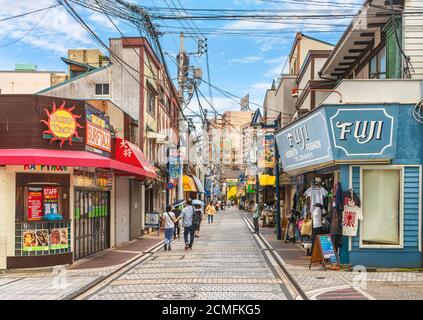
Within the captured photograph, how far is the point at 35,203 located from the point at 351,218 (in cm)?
872

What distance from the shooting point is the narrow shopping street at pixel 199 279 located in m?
10.9

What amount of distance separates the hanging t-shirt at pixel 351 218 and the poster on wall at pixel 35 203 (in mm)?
8418

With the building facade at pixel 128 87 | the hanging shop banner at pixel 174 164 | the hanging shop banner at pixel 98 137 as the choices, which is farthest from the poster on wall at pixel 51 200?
the hanging shop banner at pixel 174 164

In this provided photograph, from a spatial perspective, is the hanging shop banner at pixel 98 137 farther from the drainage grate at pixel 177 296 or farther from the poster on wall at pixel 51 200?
the drainage grate at pixel 177 296

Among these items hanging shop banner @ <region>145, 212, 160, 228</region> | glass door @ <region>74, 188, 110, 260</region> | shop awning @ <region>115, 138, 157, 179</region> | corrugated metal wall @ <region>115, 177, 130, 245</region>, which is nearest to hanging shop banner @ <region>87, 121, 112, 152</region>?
shop awning @ <region>115, 138, 157, 179</region>

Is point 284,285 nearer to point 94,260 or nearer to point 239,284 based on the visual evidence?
point 239,284

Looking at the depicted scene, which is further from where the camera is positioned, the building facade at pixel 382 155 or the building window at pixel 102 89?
the building window at pixel 102 89

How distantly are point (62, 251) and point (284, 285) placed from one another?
6903mm

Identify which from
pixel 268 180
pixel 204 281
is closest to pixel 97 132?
pixel 204 281

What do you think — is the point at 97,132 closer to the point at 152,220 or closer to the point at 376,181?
the point at 376,181

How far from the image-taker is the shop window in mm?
14234

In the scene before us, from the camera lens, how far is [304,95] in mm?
24906

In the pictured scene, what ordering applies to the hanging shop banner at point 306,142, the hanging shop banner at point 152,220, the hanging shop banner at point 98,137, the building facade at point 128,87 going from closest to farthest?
1. the hanging shop banner at point 306,142
2. the hanging shop banner at point 98,137
3. the hanging shop banner at point 152,220
4. the building facade at point 128,87

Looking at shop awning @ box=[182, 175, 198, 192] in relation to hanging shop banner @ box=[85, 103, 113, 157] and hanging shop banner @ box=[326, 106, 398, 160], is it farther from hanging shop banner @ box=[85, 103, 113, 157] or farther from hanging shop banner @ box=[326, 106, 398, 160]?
hanging shop banner @ box=[326, 106, 398, 160]
